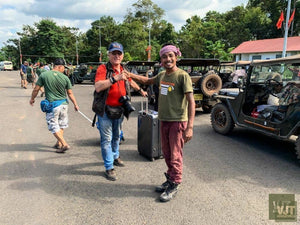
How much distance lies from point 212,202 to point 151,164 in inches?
55.6

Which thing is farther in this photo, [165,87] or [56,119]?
[56,119]

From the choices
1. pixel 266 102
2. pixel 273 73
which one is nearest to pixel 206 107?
pixel 266 102

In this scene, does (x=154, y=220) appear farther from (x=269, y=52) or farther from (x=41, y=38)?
(x=41, y=38)

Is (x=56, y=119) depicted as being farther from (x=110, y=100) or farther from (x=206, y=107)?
(x=206, y=107)

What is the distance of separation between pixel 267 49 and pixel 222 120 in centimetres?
3293

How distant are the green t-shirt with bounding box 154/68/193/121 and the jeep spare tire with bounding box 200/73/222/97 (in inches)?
211

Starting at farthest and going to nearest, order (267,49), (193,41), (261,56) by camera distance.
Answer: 1. (193,41)
2. (261,56)
3. (267,49)

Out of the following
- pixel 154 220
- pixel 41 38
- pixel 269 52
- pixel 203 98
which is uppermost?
pixel 41 38

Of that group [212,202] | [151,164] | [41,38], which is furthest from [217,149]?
[41,38]

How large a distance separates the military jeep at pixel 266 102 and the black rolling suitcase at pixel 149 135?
2.16m

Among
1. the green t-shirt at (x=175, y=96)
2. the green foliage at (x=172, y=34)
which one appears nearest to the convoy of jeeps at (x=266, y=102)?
the green t-shirt at (x=175, y=96)

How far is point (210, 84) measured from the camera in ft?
27.3

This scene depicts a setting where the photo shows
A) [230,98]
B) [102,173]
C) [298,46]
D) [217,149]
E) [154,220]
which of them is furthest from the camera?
[298,46]

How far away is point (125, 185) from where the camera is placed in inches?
136
